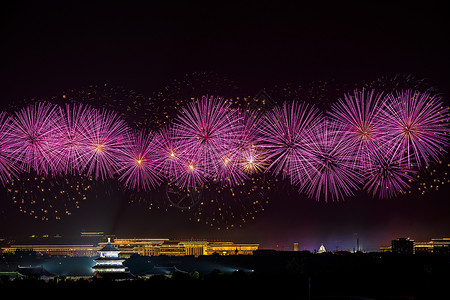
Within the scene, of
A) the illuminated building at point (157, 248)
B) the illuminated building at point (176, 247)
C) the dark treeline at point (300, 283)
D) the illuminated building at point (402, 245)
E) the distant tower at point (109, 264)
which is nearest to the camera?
the dark treeline at point (300, 283)

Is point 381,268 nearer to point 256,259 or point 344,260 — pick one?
point 344,260

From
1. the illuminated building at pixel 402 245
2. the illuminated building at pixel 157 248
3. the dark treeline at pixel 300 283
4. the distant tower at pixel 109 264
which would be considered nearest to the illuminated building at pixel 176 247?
the illuminated building at pixel 157 248

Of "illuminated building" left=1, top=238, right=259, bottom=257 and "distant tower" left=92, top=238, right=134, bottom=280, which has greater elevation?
"illuminated building" left=1, top=238, right=259, bottom=257

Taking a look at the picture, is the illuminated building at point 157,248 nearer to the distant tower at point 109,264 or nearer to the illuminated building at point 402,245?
the illuminated building at point 402,245

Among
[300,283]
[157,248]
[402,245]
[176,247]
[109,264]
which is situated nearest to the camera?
[300,283]

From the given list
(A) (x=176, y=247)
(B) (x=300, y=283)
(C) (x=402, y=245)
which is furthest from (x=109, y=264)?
(A) (x=176, y=247)

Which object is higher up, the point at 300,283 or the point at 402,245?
the point at 402,245

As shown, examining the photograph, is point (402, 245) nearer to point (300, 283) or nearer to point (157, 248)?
point (300, 283)

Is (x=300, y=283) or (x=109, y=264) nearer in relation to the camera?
(x=300, y=283)

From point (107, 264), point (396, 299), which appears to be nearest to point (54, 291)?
point (396, 299)

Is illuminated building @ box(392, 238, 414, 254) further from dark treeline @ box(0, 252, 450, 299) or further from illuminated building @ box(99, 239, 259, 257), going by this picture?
→ illuminated building @ box(99, 239, 259, 257)

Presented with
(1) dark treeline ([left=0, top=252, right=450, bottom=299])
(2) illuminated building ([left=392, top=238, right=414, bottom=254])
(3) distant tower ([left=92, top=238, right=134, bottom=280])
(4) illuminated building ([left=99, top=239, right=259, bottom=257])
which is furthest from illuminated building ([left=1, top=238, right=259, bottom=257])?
(1) dark treeline ([left=0, top=252, right=450, bottom=299])
